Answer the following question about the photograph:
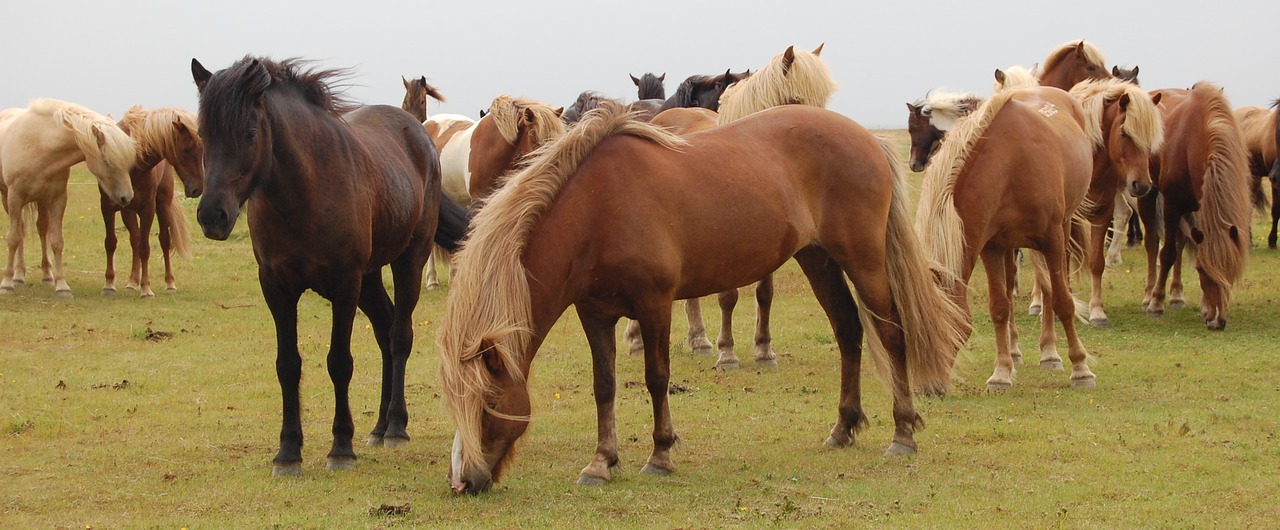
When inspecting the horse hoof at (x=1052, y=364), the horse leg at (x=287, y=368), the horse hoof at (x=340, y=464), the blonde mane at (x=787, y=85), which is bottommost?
the horse hoof at (x=1052, y=364)

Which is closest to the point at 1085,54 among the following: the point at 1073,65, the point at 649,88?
the point at 1073,65

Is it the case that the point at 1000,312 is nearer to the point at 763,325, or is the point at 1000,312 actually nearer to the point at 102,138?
the point at 763,325

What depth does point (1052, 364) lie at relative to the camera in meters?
8.58

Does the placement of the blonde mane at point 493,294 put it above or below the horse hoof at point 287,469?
above

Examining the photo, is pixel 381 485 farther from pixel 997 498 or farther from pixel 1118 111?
pixel 1118 111

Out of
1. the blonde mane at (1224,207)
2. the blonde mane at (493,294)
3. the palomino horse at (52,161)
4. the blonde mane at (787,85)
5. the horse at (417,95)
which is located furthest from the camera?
the horse at (417,95)

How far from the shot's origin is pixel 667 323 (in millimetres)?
5324

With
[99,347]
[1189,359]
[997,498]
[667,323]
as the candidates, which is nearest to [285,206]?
[667,323]

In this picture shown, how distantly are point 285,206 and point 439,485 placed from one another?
146 centimetres

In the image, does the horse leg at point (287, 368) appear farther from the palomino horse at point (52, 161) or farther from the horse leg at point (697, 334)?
the palomino horse at point (52, 161)

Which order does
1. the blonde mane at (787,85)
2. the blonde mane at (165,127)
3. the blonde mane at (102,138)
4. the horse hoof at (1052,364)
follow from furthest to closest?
the blonde mane at (102,138), the blonde mane at (165,127), the blonde mane at (787,85), the horse hoof at (1052,364)

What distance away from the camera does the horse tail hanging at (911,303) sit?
609 centimetres

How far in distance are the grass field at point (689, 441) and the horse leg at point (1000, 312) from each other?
0.74ft

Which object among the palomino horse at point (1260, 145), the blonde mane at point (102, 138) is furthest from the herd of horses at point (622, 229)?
the blonde mane at point (102, 138)
